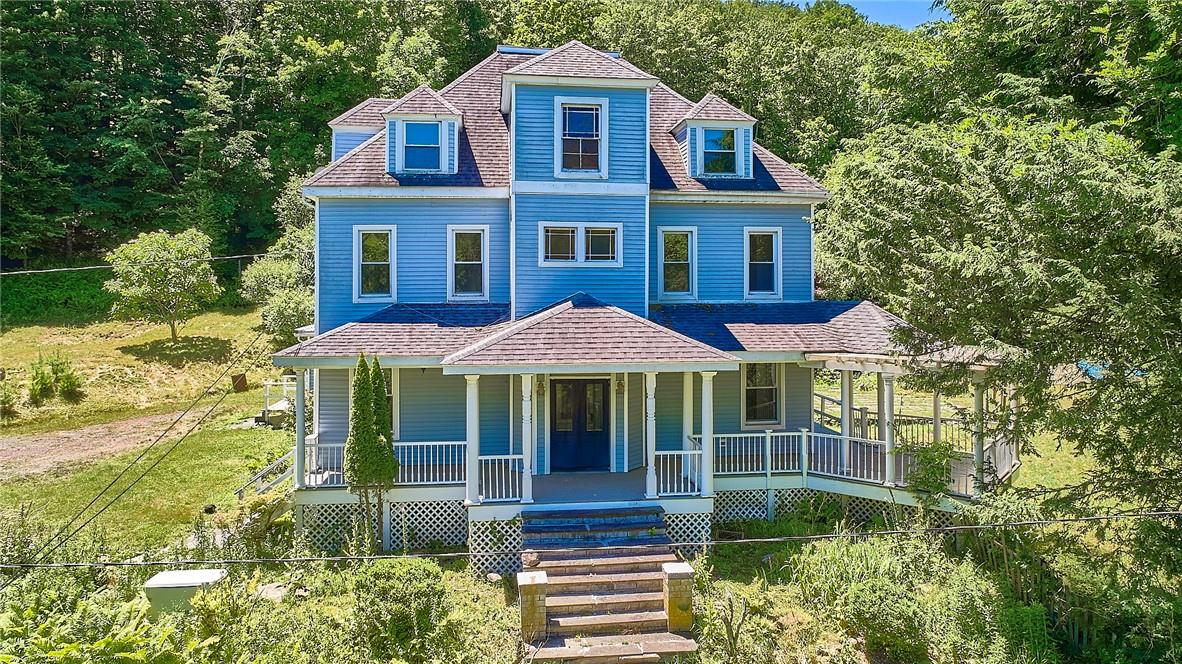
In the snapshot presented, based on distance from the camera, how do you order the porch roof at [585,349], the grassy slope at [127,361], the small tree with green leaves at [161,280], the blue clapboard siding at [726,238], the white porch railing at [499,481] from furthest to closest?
the small tree with green leaves at [161,280]
the grassy slope at [127,361]
the blue clapboard siding at [726,238]
the white porch railing at [499,481]
the porch roof at [585,349]

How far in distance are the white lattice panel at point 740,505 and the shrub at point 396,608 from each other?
6754 millimetres

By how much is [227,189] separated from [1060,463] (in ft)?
131

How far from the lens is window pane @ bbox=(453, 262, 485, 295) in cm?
1516

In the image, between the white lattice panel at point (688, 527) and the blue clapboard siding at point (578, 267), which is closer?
the white lattice panel at point (688, 527)

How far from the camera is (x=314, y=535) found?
41.0 feet

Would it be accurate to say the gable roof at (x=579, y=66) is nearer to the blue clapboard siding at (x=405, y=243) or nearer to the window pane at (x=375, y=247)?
the blue clapboard siding at (x=405, y=243)

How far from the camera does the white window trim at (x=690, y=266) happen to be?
1562 cm

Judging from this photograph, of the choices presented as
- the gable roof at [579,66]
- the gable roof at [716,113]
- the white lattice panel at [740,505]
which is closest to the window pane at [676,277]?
the gable roof at [716,113]

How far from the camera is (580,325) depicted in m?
12.4

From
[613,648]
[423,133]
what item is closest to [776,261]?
[423,133]

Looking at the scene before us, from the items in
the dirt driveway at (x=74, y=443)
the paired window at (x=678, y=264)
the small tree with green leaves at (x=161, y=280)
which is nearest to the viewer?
the paired window at (x=678, y=264)

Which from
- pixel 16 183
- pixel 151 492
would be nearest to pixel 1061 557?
pixel 151 492

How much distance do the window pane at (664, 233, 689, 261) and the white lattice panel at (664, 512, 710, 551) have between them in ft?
21.0

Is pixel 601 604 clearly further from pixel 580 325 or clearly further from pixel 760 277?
pixel 760 277
